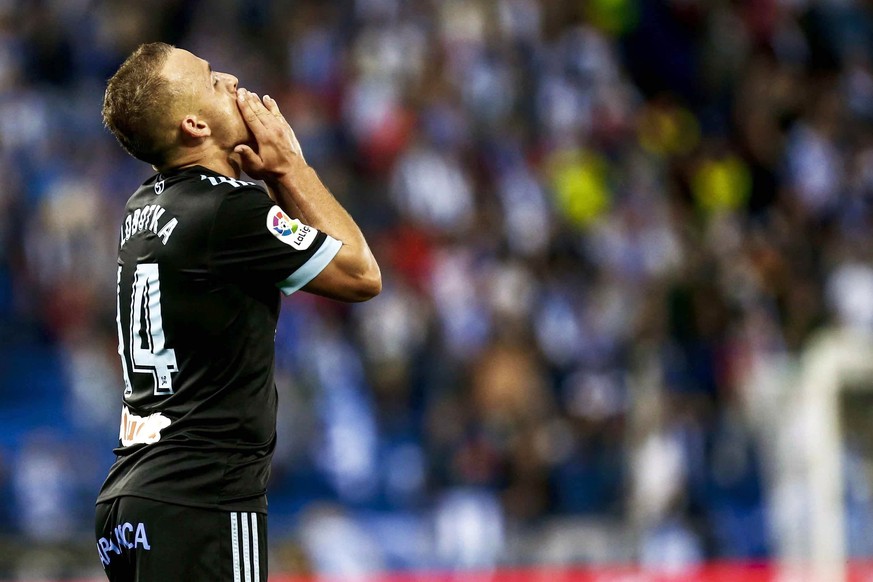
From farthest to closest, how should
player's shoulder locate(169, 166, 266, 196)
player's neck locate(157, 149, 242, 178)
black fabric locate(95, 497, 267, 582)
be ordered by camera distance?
1. player's neck locate(157, 149, 242, 178)
2. player's shoulder locate(169, 166, 266, 196)
3. black fabric locate(95, 497, 267, 582)

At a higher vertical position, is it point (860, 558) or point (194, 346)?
point (194, 346)

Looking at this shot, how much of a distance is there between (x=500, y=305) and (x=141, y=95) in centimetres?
802

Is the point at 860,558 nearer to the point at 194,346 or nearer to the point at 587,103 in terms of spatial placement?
the point at 587,103

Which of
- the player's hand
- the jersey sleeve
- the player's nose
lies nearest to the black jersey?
the jersey sleeve

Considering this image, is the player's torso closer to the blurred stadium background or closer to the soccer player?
the soccer player

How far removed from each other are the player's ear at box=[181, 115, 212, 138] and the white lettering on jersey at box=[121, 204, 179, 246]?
0.22 metres

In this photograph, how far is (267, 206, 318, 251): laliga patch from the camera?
4.03m

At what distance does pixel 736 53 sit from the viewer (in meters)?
15.0

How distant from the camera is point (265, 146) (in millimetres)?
4191

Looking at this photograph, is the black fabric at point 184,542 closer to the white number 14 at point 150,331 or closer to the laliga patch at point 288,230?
the white number 14 at point 150,331

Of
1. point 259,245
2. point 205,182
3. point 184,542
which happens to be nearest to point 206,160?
point 205,182

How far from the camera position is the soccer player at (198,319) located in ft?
13.1

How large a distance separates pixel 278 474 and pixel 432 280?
2.10 m

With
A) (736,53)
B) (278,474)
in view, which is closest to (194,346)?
(278,474)
